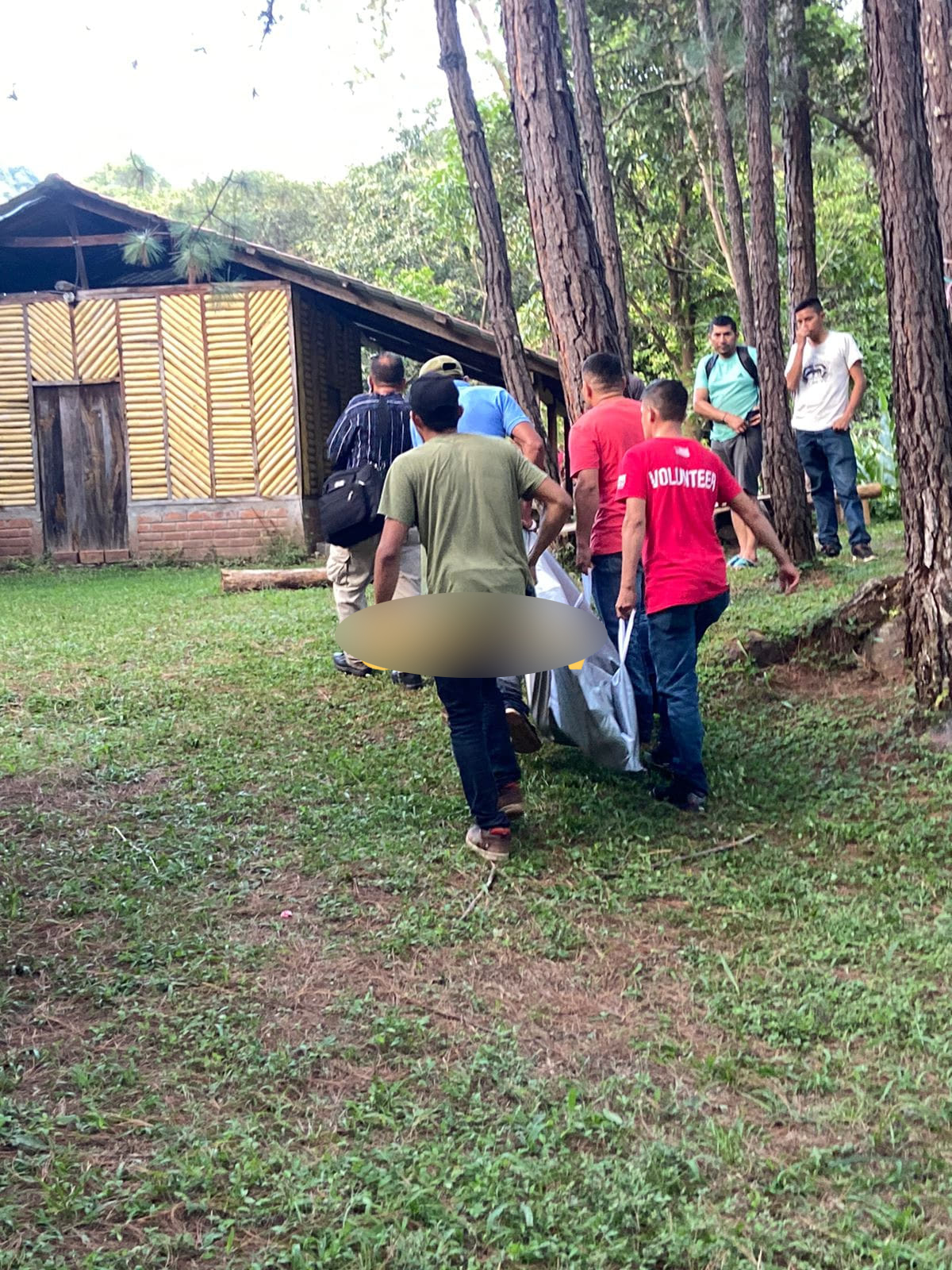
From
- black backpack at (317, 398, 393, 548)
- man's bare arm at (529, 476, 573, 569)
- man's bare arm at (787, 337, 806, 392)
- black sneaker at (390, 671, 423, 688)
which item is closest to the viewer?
man's bare arm at (529, 476, 573, 569)

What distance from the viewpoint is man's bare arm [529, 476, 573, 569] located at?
4.76 m

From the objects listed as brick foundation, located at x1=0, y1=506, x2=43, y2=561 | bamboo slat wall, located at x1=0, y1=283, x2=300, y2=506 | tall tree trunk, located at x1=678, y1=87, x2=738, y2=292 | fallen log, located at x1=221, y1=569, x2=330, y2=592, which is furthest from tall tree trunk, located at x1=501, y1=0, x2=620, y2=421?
tall tree trunk, located at x1=678, y1=87, x2=738, y2=292

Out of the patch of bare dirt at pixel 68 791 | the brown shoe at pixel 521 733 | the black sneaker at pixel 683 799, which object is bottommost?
the black sneaker at pixel 683 799

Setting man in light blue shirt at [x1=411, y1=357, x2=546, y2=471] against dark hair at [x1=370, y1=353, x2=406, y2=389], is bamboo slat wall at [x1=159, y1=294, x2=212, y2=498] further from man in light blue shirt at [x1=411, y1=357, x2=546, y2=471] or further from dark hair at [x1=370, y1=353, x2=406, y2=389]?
man in light blue shirt at [x1=411, y1=357, x2=546, y2=471]

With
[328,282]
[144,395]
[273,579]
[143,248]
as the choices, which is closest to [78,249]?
[144,395]

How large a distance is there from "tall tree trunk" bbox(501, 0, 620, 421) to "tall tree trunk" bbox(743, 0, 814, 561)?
118 inches

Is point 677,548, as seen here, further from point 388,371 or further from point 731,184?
point 731,184

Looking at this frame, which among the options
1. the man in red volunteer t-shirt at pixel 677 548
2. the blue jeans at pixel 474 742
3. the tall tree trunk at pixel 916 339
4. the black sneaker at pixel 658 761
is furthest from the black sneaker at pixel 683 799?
the tall tree trunk at pixel 916 339

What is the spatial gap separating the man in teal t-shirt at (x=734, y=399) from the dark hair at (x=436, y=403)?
16.0 feet

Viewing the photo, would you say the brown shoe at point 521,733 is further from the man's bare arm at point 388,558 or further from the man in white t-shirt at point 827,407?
the man in white t-shirt at point 827,407

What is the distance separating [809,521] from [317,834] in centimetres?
546

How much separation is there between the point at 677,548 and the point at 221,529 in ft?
43.1

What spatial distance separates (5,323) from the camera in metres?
17.4

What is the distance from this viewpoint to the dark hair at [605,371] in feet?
18.5
